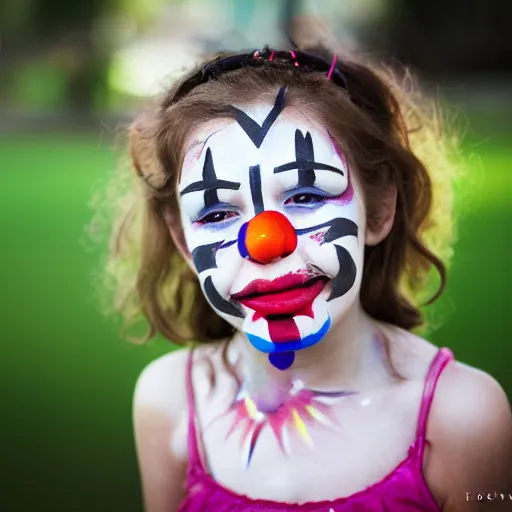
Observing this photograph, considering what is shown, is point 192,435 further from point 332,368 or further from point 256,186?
point 256,186

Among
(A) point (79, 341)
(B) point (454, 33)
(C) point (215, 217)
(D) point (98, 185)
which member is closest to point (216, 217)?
(C) point (215, 217)

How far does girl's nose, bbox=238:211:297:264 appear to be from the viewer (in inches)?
44.9

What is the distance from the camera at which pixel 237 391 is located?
140 cm

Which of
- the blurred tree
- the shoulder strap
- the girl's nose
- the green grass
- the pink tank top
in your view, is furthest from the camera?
the blurred tree

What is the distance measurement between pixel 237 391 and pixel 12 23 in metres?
4.64

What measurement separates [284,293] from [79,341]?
120 cm

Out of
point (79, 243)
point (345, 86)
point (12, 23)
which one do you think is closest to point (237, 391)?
point (345, 86)

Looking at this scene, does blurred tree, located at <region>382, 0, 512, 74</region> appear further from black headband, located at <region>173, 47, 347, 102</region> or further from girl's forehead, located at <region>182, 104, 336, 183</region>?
girl's forehead, located at <region>182, 104, 336, 183</region>

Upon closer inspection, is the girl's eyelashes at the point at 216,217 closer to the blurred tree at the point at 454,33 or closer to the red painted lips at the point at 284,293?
the red painted lips at the point at 284,293

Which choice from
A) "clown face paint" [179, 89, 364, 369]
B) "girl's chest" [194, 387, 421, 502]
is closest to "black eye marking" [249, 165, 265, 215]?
"clown face paint" [179, 89, 364, 369]

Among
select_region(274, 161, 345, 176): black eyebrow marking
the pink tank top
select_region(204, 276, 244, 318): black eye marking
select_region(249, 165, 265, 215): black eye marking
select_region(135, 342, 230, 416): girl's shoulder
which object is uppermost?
select_region(274, 161, 345, 176): black eyebrow marking

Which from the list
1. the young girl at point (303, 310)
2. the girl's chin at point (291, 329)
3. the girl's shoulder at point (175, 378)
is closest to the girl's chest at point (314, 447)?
the young girl at point (303, 310)

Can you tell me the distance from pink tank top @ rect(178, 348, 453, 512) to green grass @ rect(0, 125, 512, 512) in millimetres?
486

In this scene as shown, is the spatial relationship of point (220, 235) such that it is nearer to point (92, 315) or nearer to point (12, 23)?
point (92, 315)
